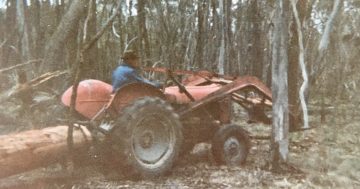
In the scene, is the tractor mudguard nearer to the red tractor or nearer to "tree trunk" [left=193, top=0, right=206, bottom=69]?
the red tractor

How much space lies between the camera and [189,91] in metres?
4.87

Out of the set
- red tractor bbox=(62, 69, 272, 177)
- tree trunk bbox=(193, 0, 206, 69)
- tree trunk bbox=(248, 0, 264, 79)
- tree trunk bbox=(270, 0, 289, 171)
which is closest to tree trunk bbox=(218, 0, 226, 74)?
tree trunk bbox=(193, 0, 206, 69)

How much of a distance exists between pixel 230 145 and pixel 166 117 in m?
0.93

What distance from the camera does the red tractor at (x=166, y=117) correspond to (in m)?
4.03

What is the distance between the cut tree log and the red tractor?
0.19 meters

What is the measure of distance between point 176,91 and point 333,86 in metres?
3.03

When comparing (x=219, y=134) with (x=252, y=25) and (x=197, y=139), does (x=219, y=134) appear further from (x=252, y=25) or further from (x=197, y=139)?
(x=252, y=25)

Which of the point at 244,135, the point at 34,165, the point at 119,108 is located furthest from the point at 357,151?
the point at 34,165

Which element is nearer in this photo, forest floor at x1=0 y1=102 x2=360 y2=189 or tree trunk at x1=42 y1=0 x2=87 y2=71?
forest floor at x1=0 y1=102 x2=360 y2=189

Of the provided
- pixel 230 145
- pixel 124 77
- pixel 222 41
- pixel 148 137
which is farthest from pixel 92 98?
pixel 222 41

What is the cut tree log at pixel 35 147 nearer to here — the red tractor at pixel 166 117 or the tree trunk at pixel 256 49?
the red tractor at pixel 166 117

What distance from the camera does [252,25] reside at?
9.94m

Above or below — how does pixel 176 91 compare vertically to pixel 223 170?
above

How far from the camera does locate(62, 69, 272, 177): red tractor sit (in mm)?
4031
